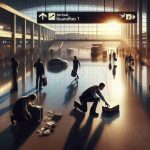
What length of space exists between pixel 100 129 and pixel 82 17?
49.4 ft

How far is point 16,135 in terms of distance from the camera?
29.8ft

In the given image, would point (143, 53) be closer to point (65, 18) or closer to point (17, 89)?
point (65, 18)

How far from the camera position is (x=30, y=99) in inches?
394

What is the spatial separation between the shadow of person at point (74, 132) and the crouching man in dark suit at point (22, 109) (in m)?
1.54

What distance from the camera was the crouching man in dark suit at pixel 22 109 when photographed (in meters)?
10.0

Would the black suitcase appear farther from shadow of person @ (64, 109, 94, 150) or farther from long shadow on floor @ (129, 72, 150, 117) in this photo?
long shadow on floor @ (129, 72, 150, 117)

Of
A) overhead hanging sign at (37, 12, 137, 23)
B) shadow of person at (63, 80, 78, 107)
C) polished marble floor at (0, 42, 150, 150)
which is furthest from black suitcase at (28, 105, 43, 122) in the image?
overhead hanging sign at (37, 12, 137, 23)

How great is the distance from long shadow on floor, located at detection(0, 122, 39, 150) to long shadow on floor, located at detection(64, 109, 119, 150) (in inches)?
47.8

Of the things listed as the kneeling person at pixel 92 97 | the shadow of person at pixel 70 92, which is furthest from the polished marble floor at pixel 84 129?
the kneeling person at pixel 92 97

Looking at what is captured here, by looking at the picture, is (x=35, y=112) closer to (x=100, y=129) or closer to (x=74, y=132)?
(x=74, y=132)

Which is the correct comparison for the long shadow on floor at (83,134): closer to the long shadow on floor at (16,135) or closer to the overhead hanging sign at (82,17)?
the long shadow on floor at (16,135)

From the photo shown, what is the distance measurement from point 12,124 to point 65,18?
14.5m

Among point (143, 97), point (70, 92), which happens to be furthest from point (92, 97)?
point (70, 92)

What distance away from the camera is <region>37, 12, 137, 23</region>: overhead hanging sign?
23.4 meters
